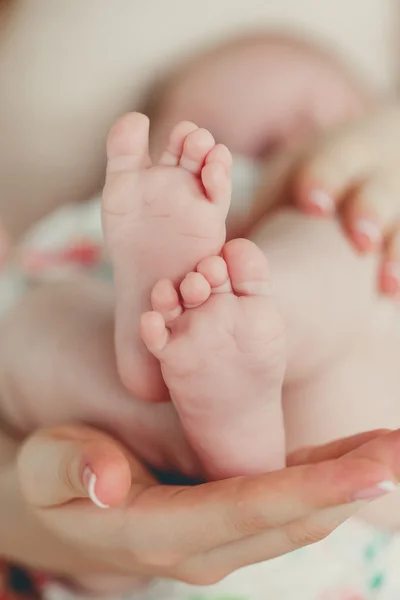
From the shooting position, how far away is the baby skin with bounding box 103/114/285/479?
0.35 metres

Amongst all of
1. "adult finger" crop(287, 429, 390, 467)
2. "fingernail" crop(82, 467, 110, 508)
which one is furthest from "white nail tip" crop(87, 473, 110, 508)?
"adult finger" crop(287, 429, 390, 467)

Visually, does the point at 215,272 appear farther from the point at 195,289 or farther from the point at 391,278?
the point at 391,278

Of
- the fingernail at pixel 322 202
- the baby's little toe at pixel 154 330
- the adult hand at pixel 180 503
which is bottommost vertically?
the adult hand at pixel 180 503

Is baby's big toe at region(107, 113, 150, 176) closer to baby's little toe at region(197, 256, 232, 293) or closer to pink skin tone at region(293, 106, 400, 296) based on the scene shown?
baby's little toe at region(197, 256, 232, 293)

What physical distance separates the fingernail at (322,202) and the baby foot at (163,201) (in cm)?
21

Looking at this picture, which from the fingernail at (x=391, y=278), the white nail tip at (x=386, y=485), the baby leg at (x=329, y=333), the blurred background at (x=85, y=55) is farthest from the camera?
the blurred background at (x=85, y=55)

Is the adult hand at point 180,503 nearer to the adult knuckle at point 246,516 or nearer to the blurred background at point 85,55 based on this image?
the adult knuckle at point 246,516

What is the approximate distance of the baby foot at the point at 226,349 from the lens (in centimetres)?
35

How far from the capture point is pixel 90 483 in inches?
13.6

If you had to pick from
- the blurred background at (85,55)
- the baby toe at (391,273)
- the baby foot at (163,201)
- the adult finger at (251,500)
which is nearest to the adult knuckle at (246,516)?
the adult finger at (251,500)

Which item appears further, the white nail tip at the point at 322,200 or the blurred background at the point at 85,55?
the blurred background at the point at 85,55

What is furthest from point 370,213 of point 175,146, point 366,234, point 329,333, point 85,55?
point 85,55

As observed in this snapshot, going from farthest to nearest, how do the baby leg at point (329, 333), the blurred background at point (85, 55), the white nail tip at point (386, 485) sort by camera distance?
the blurred background at point (85, 55)
the baby leg at point (329, 333)
the white nail tip at point (386, 485)

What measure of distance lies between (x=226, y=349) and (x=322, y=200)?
251 millimetres
